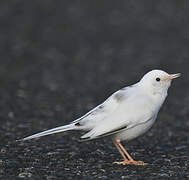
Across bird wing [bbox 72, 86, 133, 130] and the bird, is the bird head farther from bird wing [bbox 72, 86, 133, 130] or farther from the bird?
bird wing [bbox 72, 86, 133, 130]

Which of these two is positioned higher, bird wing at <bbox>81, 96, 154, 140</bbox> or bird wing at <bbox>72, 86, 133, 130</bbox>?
bird wing at <bbox>72, 86, 133, 130</bbox>

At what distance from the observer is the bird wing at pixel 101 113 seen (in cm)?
675

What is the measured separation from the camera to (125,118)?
6.70 meters

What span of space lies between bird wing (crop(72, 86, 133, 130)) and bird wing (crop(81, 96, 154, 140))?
62 millimetres

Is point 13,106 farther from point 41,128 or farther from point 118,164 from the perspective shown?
point 118,164

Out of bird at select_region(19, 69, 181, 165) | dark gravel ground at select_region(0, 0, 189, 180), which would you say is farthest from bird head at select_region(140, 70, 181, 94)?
dark gravel ground at select_region(0, 0, 189, 180)

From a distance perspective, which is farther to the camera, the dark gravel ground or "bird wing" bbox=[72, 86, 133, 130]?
the dark gravel ground

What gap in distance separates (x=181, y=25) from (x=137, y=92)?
1331 cm

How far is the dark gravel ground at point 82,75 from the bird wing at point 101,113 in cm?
58

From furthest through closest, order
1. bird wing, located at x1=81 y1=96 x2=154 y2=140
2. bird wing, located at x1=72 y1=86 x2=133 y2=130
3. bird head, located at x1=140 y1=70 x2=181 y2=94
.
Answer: bird head, located at x1=140 y1=70 x2=181 y2=94, bird wing, located at x1=72 y1=86 x2=133 y2=130, bird wing, located at x1=81 y1=96 x2=154 y2=140

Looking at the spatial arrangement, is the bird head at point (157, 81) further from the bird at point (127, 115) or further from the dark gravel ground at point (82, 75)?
the dark gravel ground at point (82, 75)

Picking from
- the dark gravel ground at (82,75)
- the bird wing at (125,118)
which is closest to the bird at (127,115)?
the bird wing at (125,118)

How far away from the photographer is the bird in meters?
6.66

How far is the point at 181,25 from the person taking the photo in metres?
19.8
